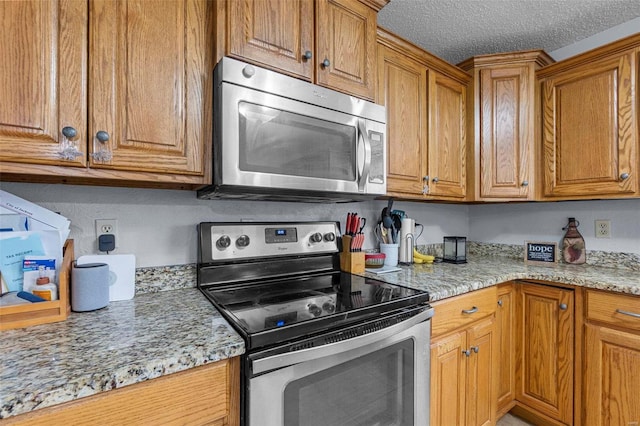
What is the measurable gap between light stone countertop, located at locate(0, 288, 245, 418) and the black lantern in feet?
5.46

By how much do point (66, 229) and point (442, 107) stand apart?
2.01 metres

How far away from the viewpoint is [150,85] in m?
1.02

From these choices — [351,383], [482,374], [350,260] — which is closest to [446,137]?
[350,260]

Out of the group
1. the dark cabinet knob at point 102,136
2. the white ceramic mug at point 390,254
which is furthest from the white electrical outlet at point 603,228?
the dark cabinet knob at point 102,136

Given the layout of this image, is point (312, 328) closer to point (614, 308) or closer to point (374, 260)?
point (374, 260)

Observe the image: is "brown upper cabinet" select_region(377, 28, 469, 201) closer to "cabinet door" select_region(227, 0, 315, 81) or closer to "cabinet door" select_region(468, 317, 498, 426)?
"cabinet door" select_region(227, 0, 315, 81)

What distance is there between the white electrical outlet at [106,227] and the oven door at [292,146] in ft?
1.61

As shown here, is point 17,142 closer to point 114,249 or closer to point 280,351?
point 114,249

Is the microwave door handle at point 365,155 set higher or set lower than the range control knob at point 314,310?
higher

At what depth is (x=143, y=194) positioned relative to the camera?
4.22ft

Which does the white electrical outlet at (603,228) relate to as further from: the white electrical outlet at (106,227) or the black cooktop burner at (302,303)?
the white electrical outlet at (106,227)

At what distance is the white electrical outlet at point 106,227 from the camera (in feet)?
3.92

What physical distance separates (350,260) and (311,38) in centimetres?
108

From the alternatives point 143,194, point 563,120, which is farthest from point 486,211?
point 143,194
